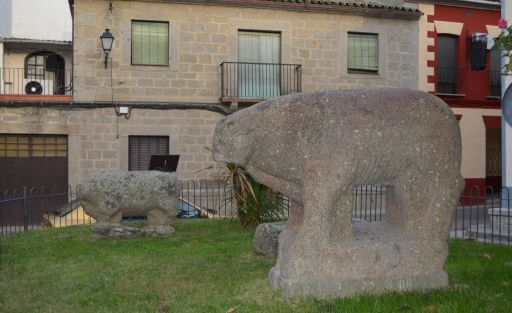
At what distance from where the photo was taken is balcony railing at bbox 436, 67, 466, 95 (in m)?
18.4

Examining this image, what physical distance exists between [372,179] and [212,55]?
37.8 ft

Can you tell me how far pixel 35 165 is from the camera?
15.5m

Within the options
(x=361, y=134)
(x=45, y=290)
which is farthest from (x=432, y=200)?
(x=45, y=290)

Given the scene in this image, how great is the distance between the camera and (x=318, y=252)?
15.8ft

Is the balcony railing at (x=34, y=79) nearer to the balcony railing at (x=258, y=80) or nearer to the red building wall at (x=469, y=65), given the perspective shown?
the balcony railing at (x=258, y=80)

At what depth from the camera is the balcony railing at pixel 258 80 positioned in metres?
16.0

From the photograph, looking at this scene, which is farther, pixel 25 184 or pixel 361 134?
pixel 25 184

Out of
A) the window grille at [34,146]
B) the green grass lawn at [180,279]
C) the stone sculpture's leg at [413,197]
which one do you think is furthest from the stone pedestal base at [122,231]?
the window grille at [34,146]

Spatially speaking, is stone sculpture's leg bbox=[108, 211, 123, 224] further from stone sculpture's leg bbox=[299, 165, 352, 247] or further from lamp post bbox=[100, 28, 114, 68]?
lamp post bbox=[100, 28, 114, 68]

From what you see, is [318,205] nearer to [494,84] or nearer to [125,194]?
[125,194]

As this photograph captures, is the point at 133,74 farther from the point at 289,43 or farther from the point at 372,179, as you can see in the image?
the point at 372,179

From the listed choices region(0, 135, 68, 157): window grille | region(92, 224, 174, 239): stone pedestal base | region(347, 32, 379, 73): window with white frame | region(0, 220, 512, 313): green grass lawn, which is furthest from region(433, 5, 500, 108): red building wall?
region(92, 224, 174, 239): stone pedestal base

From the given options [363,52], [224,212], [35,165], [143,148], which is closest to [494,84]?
[363,52]

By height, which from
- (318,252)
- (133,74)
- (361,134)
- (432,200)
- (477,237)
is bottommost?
(477,237)
